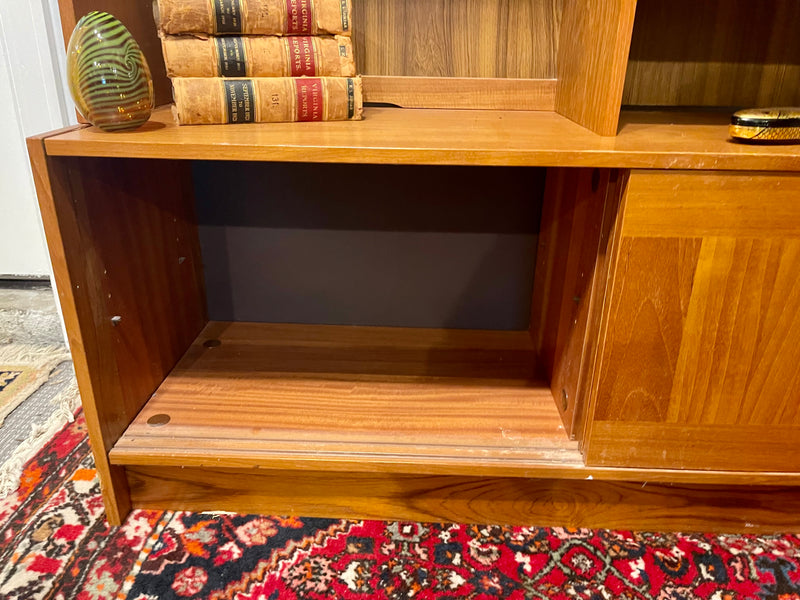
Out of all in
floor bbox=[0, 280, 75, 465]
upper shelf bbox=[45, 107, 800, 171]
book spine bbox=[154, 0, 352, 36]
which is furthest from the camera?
floor bbox=[0, 280, 75, 465]

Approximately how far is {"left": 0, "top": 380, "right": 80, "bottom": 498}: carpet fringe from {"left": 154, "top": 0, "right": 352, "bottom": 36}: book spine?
0.80 meters

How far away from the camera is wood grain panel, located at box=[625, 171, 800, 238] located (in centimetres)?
70

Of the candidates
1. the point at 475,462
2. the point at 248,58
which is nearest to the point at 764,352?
the point at 475,462

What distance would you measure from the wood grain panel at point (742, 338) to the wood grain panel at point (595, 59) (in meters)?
0.22

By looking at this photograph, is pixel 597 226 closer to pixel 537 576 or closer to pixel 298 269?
pixel 537 576

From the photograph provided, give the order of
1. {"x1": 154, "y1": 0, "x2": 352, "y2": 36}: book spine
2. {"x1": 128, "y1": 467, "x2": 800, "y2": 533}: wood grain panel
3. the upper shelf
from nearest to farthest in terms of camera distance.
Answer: the upper shelf < {"x1": 154, "y1": 0, "x2": 352, "y2": 36}: book spine < {"x1": 128, "y1": 467, "x2": 800, "y2": 533}: wood grain panel

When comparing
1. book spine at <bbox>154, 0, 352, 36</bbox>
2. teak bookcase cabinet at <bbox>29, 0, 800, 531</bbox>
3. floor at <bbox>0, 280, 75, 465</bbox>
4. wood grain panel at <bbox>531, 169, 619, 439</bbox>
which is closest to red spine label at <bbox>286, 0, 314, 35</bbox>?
book spine at <bbox>154, 0, 352, 36</bbox>

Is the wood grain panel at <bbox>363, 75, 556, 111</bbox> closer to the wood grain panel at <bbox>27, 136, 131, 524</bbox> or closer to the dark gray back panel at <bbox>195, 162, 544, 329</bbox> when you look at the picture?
the dark gray back panel at <bbox>195, 162, 544, 329</bbox>

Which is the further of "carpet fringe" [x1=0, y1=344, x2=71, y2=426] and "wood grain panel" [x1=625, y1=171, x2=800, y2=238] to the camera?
"carpet fringe" [x1=0, y1=344, x2=71, y2=426]

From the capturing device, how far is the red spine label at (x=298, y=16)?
0.82 meters

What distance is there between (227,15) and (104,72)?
0.19 meters

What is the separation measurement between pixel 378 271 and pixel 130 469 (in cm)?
59

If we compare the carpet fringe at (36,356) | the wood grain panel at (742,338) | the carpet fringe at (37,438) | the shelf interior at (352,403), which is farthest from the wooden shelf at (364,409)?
the carpet fringe at (36,356)

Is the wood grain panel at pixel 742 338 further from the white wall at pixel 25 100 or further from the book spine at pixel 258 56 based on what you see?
the white wall at pixel 25 100
